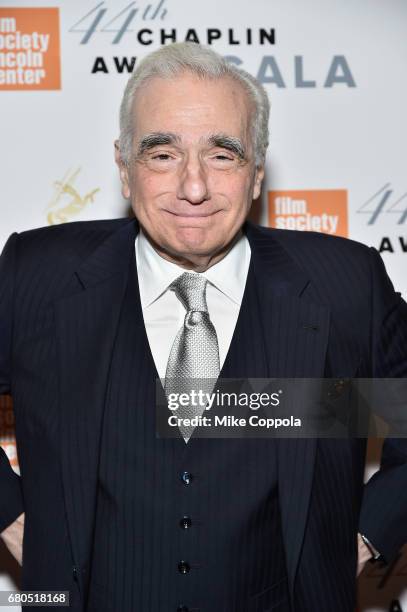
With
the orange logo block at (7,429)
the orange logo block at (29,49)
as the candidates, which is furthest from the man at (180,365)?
the orange logo block at (29,49)

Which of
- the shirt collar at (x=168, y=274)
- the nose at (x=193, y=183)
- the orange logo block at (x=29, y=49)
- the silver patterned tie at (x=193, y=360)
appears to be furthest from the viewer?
the orange logo block at (x=29, y=49)

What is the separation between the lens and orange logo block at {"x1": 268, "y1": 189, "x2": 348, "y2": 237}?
2.45 meters

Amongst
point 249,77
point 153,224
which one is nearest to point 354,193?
point 249,77

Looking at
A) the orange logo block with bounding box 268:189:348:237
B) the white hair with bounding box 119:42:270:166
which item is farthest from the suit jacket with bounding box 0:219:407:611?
the orange logo block with bounding box 268:189:348:237

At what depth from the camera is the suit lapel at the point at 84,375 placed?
1730 mm

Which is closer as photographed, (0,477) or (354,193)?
(0,477)

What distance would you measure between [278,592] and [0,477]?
2.40ft

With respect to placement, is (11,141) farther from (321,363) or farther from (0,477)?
(321,363)

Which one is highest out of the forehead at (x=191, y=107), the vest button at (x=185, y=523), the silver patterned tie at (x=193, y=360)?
the forehead at (x=191, y=107)

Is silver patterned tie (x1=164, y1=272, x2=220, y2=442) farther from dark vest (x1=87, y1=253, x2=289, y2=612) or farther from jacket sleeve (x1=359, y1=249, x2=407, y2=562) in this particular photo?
jacket sleeve (x1=359, y1=249, x2=407, y2=562)

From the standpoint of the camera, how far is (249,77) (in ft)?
6.19

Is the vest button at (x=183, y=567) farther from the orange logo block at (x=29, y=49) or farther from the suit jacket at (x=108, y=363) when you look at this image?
the orange logo block at (x=29, y=49)

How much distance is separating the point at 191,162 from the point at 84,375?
20.8 inches

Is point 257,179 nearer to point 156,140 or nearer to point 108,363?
point 156,140
